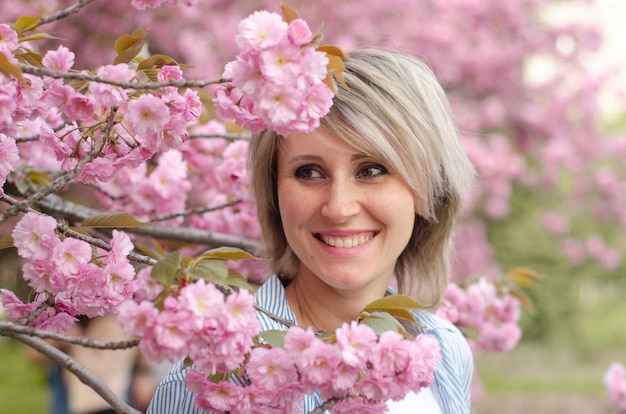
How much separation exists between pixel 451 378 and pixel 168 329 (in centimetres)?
110

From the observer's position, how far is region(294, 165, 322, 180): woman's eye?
1745mm

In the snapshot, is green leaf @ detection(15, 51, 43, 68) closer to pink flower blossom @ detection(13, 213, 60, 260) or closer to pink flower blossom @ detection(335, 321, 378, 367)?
pink flower blossom @ detection(13, 213, 60, 260)

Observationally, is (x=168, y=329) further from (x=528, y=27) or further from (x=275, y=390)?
(x=528, y=27)

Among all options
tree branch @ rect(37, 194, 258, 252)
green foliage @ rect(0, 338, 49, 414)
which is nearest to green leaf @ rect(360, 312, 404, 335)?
tree branch @ rect(37, 194, 258, 252)

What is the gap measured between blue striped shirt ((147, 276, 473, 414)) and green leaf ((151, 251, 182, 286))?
0.50 meters

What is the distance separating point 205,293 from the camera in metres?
1.14

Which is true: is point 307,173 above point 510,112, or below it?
below

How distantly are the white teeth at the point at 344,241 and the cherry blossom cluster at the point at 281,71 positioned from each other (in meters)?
0.54

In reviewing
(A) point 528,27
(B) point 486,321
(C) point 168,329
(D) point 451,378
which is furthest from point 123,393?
(A) point 528,27

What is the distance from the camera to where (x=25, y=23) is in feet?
4.67

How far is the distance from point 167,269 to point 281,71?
0.34m

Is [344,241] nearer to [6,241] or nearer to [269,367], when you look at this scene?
[269,367]

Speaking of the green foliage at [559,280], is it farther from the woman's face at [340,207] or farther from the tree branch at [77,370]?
the tree branch at [77,370]

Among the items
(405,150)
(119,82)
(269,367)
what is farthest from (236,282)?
(405,150)
